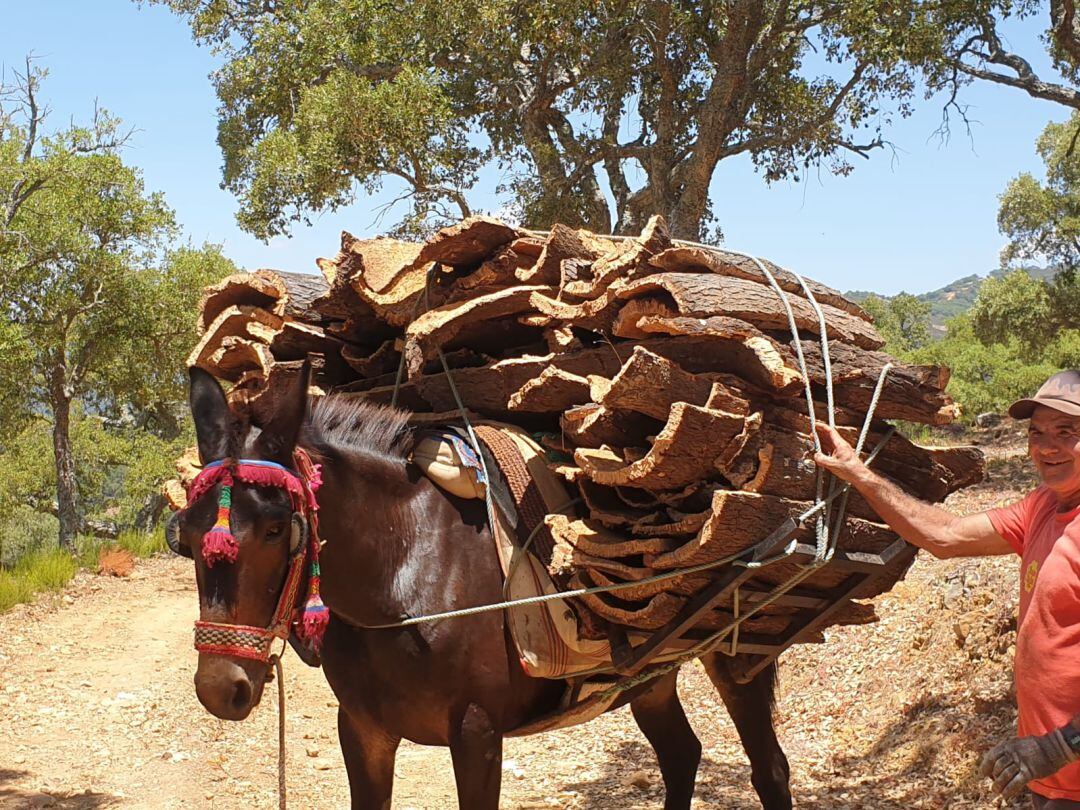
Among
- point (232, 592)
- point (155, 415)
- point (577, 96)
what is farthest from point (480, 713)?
point (155, 415)

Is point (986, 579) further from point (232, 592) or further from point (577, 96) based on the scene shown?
point (577, 96)

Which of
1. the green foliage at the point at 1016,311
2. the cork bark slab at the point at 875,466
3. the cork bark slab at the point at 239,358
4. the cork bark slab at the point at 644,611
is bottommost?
the cork bark slab at the point at 644,611

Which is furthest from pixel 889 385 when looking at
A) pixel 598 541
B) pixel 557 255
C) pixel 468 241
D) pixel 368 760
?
pixel 368 760

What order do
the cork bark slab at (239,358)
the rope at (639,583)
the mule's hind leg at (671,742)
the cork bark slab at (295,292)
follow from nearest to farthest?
the rope at (639,583) → the cork bark slab at (239,358) → the cork bark slab at (295,292) → the mule's hind leg at (671,742)

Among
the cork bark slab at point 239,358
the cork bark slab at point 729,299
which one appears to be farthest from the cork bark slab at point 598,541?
the cork bark slab at point 239,358

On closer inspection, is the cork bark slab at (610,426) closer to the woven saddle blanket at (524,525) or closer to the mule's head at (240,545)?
the woven saddle blanket at (524,525)

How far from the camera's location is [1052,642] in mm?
2561

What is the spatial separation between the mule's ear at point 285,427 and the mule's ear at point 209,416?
111 millimetres

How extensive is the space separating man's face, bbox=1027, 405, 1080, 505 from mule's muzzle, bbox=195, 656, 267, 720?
2274 mm

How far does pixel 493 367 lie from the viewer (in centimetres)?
375

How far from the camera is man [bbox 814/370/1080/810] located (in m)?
2.45

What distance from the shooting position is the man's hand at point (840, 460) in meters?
2.97

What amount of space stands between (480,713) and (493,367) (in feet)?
4.14

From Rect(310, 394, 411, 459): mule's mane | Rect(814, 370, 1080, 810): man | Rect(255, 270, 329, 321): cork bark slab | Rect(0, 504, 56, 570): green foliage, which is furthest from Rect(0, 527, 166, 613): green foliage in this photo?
Rect(0, 504, 56, 570): green foliage
